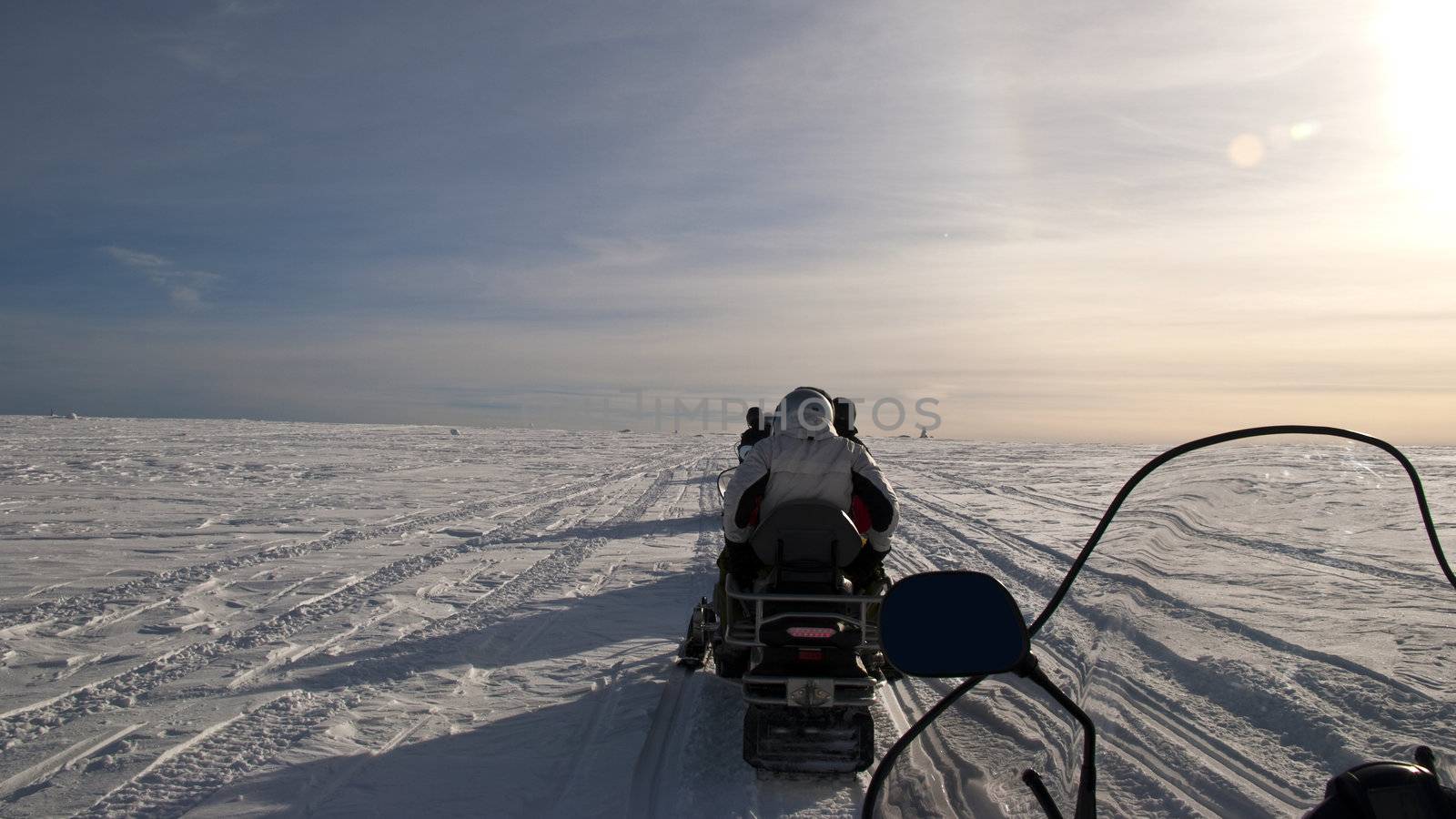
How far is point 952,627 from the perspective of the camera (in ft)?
5.18

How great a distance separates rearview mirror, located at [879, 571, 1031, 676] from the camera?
153cm

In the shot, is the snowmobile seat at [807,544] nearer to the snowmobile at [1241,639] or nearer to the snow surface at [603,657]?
the snow surface at [603,657]

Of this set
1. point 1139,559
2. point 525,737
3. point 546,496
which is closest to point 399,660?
point 525,737

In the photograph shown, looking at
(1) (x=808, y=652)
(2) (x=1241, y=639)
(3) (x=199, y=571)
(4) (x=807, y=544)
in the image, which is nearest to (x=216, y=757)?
(1) (x=808, y=652)

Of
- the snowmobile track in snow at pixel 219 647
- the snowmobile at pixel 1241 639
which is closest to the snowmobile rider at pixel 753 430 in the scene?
the snowmobile track in snow at pixel 219 647

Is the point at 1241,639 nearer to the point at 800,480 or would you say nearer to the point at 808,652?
the point at 808,652

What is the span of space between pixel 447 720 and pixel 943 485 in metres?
16.6

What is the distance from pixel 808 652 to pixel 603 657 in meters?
2.36

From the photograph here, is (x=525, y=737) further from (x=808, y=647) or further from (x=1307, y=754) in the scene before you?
(x=1307, y=754)

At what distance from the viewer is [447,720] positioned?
4.80 metres

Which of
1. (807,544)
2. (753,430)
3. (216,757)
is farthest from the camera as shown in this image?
(753,430)

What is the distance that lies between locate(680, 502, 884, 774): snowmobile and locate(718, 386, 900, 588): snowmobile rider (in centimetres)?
24

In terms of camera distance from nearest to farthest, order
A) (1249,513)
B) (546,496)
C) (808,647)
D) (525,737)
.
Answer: (1249,513) < (808,647) < (525,737) < (546,496)

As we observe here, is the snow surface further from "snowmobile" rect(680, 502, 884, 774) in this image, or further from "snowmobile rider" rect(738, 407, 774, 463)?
"snowmobile rider" rect(738, 407, 774, 463)
